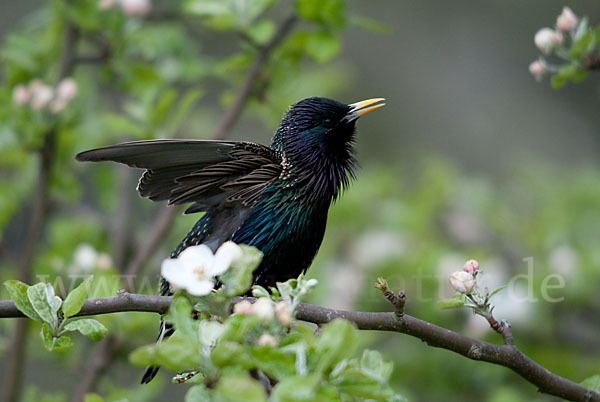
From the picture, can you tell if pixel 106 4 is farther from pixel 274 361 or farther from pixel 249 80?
pixel 274 361

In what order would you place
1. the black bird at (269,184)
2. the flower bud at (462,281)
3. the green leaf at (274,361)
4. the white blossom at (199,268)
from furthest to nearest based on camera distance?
1. the black bird at (269,184)
2. the flower bud at (462,281)
3. the white blossom at (199,268)
4. the green leaf at (274,361)

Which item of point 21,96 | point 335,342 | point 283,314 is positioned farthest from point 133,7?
point 335,342

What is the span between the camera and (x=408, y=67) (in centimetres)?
722

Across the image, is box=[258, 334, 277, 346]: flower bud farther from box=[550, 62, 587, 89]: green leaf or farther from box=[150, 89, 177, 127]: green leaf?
box=[150, 89, 177, 127]: green leaf

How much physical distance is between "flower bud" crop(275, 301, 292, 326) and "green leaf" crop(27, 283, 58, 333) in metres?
0.46

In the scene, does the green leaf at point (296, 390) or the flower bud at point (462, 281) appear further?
the flower bud at point (462, 281)

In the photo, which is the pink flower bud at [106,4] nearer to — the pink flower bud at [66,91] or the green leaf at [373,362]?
the pink flower bud at [66,91]

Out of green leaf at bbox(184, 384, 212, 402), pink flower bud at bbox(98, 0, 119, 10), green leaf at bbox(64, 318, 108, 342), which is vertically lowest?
green leaf at bbox(184, 384, 212, 402)

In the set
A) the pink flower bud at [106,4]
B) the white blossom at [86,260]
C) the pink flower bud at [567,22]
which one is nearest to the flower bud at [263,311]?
the pink flower bud at [567,22]

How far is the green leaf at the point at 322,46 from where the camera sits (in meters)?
3.02

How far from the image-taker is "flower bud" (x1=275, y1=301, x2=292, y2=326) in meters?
1.34

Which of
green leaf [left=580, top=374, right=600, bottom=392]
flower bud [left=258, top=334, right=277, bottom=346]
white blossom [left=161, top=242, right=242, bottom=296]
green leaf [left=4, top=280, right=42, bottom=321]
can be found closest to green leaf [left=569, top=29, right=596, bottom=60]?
green leaf [left=580, top=374, right=600, bottom=392]

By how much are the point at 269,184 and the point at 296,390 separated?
1345 mm

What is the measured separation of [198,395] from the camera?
4.39 ft
